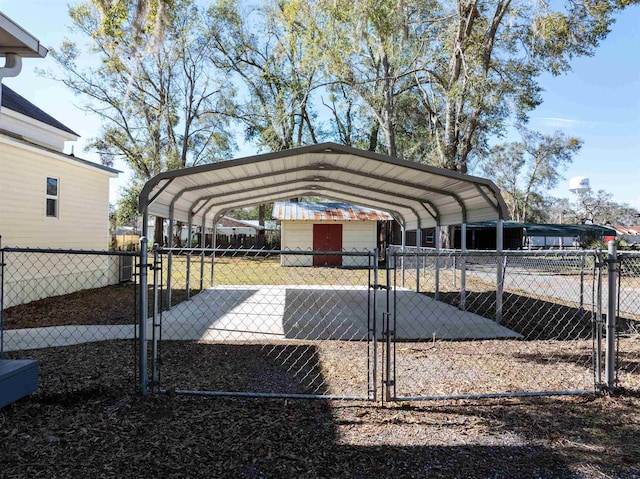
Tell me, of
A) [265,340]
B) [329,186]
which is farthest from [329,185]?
[265,340]

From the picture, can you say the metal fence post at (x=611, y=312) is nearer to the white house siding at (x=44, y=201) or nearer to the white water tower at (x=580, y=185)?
the white house siding at (x=44, y=201)

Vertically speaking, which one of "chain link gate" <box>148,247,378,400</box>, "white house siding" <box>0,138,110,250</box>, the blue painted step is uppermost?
"white house siding" <box>0,138,110,250</box>

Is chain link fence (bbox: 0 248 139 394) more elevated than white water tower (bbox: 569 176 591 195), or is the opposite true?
white water tower (bbox: 569 176 591 195)

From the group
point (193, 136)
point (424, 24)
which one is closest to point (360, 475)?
point (424, 24)

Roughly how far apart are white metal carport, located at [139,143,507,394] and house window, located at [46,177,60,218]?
138 inches

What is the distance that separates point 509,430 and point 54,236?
1132 centimetres

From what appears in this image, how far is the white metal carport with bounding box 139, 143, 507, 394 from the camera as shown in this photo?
6465 millimetres

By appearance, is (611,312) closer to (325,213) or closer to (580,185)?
(325,213)

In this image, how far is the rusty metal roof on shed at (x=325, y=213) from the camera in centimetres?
1981

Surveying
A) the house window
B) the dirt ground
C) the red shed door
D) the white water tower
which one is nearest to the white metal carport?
the dirt ground

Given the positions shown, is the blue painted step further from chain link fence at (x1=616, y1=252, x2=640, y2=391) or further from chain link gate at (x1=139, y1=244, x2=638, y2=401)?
chain link fence at (x1=616, y1=252, x2=640, y2=391)

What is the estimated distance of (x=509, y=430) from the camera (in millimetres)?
3043

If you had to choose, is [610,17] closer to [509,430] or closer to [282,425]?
[509,430]

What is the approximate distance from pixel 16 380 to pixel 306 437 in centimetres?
237
